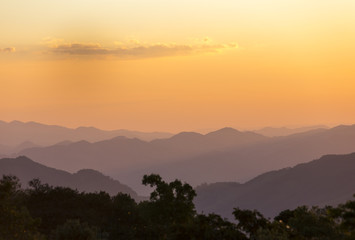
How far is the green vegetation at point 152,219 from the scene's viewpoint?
4881 centimetres

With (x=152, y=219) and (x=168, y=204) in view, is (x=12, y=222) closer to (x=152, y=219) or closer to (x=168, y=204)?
(x=152, y=219)

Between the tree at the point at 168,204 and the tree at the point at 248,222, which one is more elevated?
the tree at the point at 168,204

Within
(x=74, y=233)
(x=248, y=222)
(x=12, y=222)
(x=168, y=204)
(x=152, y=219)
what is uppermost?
(x=168, y=204)

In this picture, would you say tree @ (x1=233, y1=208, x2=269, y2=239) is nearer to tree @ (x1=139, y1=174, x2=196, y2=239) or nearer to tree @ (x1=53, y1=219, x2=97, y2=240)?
tree @ (x1=53, y1=219, x2=97, y2=240)

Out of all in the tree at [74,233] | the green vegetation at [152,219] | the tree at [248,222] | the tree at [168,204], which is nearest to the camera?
the green vegetation at [152,219]

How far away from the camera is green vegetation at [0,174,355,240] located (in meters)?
48.8

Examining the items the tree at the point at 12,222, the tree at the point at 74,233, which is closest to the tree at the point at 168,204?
the tree at the point at 74,233

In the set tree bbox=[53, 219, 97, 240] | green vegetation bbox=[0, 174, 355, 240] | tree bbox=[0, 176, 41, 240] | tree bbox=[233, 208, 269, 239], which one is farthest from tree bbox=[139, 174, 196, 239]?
tree bbox=[233, 208, 269, 239]

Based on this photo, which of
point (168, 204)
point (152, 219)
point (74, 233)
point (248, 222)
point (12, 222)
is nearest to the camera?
point (248, 222)

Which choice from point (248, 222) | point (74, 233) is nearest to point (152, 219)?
point (74, 233)

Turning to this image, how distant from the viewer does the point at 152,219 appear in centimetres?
7256

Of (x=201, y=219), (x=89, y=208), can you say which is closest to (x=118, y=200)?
(x=89, y=208)

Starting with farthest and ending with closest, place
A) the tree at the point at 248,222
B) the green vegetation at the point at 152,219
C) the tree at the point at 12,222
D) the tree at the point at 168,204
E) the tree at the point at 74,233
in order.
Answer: the tree at the point at 168,204 < the tree at the point at 12,222 < the tree at the point at 74,233 < the tree at the point at 248,222 < the green vegetation at the point at 152,219

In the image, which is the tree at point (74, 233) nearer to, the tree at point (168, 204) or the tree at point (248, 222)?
the tree at point (168, 204)
